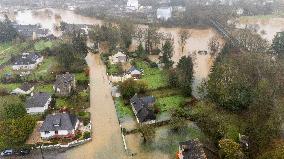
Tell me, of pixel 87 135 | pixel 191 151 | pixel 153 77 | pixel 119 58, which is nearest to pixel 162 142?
pixel 191 151

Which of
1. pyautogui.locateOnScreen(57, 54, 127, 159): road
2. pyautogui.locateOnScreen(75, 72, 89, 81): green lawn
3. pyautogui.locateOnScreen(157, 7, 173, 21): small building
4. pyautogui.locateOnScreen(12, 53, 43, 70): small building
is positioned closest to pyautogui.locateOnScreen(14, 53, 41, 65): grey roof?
pyautogui.locateOnScreen(12, 53, 43, 70): small building

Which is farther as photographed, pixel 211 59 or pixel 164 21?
pixel 164 21

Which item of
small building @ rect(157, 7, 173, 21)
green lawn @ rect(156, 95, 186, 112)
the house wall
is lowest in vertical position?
the house wall

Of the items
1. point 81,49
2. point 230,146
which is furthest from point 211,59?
point 230,146

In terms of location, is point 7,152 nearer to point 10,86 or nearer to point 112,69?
point 10,86

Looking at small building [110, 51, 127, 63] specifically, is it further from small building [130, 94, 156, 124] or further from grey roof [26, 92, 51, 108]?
grey roof [26, 92, 51, 108]

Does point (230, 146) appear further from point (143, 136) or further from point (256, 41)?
point (256, 41)
